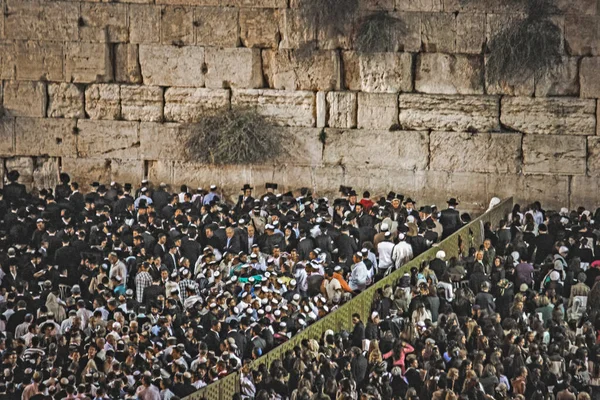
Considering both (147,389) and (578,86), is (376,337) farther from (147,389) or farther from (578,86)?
(578,86)

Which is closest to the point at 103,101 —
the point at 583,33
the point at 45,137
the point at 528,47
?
the point at 45,137

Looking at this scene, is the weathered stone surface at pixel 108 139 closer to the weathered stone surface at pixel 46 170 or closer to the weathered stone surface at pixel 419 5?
the weathered stone surface at pixel 46 170

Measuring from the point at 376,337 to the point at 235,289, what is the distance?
1985 millimetres

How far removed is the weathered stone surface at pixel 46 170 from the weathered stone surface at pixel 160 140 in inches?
52.3

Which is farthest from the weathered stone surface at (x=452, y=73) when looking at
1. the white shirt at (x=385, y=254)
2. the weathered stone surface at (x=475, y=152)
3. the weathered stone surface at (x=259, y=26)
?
the white shirt at (x=385, y=254)

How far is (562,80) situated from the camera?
88.7 ft

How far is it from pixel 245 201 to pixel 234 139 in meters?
1.26

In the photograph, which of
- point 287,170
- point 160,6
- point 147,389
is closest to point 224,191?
point 287,170

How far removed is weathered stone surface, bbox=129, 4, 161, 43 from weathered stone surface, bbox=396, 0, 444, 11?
12.1ft

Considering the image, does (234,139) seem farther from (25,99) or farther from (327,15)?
(25,99)

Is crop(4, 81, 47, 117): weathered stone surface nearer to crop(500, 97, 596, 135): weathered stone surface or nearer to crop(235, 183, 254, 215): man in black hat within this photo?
crop(235, 183, 254, 215): man in black hat

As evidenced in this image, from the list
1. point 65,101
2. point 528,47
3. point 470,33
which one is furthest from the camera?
point 65,101

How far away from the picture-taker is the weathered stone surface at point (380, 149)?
2723cm

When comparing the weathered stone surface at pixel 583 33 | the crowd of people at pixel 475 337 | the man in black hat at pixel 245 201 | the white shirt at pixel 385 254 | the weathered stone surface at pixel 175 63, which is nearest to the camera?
the crowd of people at pixel 475 337
